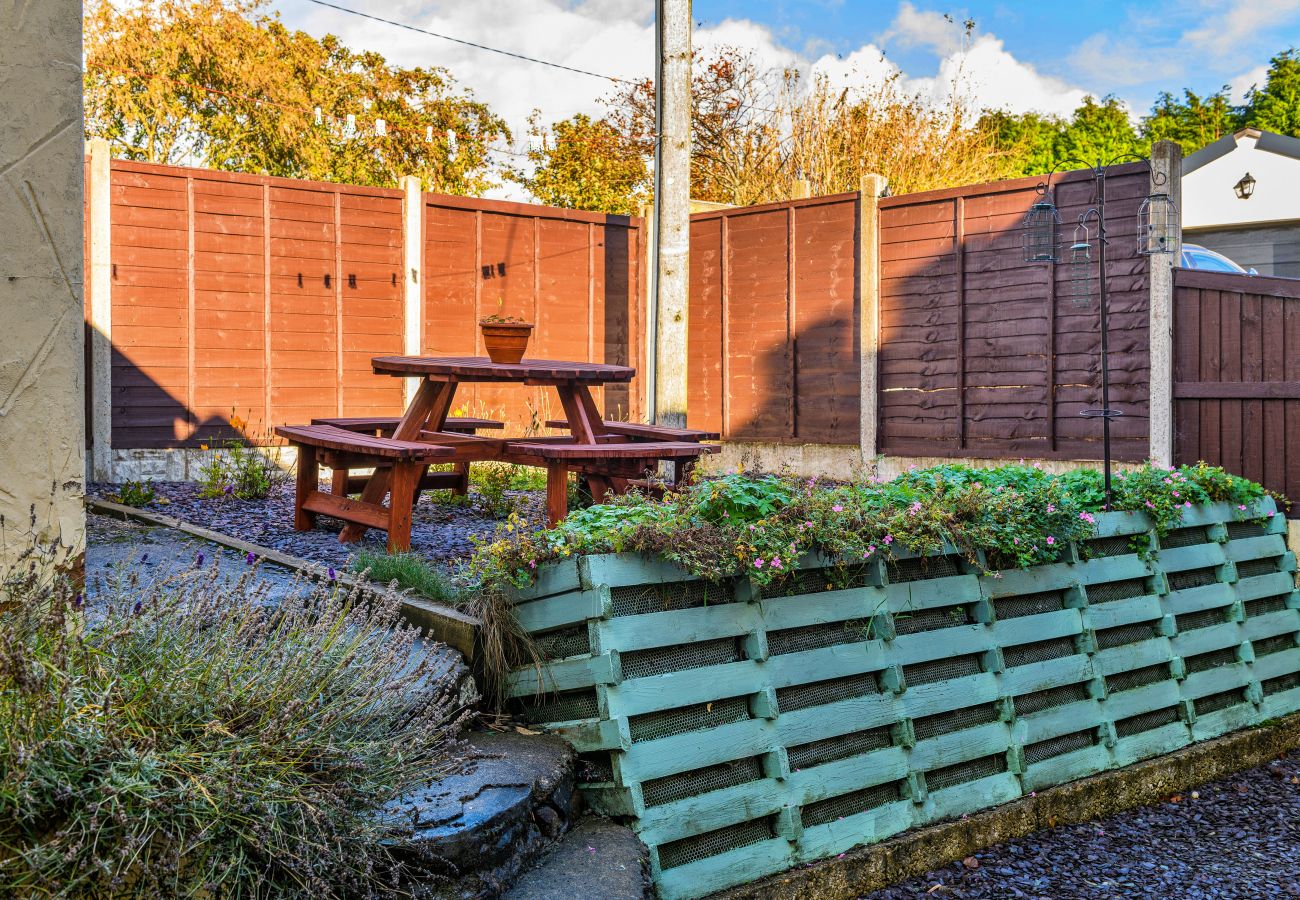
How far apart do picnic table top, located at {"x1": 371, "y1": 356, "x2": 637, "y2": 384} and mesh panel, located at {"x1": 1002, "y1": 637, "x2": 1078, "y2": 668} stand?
89.4 inches

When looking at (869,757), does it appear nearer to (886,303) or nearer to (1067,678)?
(1067,678)

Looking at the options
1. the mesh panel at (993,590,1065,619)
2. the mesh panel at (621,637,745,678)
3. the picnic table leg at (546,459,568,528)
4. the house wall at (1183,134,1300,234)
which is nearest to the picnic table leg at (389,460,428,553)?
the picnic table leg at (546,459,568,528)

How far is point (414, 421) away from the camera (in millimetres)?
5602

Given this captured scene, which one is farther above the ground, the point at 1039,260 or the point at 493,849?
the point at 1039,260

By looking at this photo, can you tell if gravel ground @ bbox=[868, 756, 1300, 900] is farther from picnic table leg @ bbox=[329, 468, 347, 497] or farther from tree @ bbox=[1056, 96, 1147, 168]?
tree @ bbox=[1056, 96, 1147, 168]

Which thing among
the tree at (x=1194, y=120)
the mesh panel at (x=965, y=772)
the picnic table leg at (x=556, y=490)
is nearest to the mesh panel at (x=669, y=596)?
the mesh panel at (x=965, y=772)

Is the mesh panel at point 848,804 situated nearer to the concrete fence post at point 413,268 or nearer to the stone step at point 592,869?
the stone step at point 592,869

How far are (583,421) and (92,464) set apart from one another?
4485 millimetres

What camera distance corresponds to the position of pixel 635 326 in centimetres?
1056

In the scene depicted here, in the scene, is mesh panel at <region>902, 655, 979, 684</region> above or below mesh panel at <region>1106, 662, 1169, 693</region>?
above

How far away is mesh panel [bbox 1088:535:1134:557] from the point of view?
4.54m

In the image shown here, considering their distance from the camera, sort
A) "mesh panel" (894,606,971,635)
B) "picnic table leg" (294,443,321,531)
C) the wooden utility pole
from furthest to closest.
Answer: the wooden utility pole → "picnic table leg" (294,443,321,531) → "mesh panel" (894,606,971,635)

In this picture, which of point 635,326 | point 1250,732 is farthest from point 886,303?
point 1250,732

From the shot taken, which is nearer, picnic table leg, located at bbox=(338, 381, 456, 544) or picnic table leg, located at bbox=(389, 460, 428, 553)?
picnic table leg, located at bbox=(389, 460, 428, 553)
